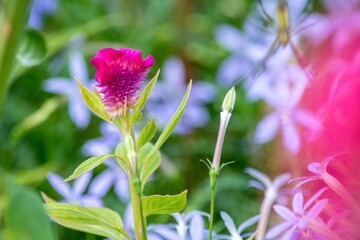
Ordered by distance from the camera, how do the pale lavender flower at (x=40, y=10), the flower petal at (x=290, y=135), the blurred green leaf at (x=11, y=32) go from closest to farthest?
the blurred green leaf at (x=11, y=32) → the flower petal at (x=290, y=135) → the pale lavender flower at (x=40, y=10)

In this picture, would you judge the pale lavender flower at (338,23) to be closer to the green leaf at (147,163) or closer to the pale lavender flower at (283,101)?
the pale lavender flower at (283,101)

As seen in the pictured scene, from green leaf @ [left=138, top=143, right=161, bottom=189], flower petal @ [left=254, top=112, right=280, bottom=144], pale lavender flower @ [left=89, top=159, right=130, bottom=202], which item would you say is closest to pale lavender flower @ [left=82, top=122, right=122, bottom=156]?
pale lavender flower @ [left=89, top=159, right=130, bottom=202]

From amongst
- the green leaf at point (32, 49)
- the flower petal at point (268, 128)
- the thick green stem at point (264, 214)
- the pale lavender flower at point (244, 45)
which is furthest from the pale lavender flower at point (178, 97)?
the thick green stem at point (264, 214)

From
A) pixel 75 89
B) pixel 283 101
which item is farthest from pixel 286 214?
pixel 75 89

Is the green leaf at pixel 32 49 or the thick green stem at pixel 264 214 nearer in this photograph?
the thick green stem at pixel 264 214

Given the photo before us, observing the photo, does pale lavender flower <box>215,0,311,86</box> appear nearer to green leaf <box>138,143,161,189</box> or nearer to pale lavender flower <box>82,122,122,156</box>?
pale lavender flower <box>82,122,122,156</box>

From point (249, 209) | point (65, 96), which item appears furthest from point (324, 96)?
point (65, 96)

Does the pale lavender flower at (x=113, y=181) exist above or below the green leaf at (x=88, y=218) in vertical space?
above
